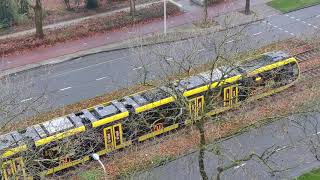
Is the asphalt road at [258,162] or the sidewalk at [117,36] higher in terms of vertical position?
the sidewalk at [117,36]

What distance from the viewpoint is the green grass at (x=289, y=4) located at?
2144 inches

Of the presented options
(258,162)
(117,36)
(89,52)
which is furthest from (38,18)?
(258,162)

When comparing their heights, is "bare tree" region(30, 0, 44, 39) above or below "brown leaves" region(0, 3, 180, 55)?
above

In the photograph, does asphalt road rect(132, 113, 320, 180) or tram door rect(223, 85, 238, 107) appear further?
tram door rect(223, 85, 238, 107)

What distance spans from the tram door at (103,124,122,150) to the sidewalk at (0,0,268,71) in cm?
1619

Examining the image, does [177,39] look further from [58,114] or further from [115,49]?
[58,114]

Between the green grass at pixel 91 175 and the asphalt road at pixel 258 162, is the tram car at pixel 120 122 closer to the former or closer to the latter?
the green grass at pixel 91 175

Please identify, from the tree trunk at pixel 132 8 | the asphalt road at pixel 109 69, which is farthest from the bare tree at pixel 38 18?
the tree trunk at pixel 132 8

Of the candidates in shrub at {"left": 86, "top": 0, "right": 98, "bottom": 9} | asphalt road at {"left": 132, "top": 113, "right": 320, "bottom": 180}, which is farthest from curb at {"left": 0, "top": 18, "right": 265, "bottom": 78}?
asphalt road at {"left": 132, "top": 113, "right": 320, "bottom": 180}

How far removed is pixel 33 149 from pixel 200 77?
36.8 ft

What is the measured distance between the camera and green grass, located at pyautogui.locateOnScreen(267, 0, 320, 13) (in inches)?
2144

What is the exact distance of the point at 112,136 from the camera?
107 ft

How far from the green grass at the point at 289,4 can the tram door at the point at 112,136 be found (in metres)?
27.6

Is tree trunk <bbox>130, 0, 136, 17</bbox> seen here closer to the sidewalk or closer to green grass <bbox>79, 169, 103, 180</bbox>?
the sidewalk
